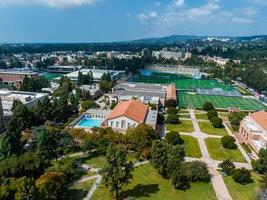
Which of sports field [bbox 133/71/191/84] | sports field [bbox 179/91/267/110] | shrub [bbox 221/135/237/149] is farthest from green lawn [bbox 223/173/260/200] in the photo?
sports field [bbox 133/71/191/84]

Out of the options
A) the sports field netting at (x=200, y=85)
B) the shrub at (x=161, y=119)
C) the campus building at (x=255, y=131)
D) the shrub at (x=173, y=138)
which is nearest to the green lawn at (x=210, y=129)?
the campus building at (x=255, y=131)

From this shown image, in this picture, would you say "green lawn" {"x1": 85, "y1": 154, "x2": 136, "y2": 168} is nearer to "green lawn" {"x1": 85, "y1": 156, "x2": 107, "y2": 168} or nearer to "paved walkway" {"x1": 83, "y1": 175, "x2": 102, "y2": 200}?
"green lawn" {"x1": 85, "y1": 156, "x2": 107, "y2": 168}

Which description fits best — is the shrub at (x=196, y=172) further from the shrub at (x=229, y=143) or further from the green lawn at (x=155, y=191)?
the shrub at (x=229, y=143)

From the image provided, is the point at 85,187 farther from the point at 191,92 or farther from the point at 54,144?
the point at 191,92

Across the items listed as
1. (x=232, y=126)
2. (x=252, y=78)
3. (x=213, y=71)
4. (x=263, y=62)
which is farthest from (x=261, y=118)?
(x=263, y=62)

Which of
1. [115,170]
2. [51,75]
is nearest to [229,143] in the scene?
[115,170]

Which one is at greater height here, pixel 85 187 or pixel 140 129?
pixel 140 129
